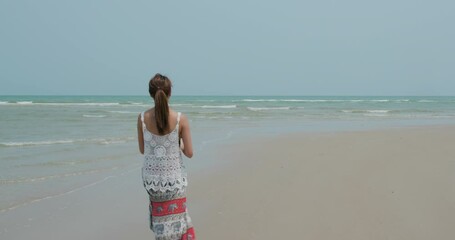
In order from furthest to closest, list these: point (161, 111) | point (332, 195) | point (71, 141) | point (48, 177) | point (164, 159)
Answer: point (71, 141) → point (48, 177) → point (332, 195) → point (164, 159) → point (161, 111)

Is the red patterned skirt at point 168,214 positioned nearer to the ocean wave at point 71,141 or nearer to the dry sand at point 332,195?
the dry sand at point 332,195

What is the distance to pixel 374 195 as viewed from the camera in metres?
5.32

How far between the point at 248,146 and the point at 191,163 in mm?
2726

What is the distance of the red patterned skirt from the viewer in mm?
2809

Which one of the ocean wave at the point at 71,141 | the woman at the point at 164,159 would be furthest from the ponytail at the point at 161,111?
the ocean wave at the point at 71,141

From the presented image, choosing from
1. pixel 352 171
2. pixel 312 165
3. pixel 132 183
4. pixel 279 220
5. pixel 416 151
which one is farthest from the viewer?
pixel 416 151

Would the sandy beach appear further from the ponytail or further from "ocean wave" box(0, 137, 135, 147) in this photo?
"ocean wave" box(0, 137, 135, 147)

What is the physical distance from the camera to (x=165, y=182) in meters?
2.77

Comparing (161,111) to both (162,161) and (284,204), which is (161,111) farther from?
(284,204)

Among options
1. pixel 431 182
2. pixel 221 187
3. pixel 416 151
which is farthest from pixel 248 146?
pixel 431 182

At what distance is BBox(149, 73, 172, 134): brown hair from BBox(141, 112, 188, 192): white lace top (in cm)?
8

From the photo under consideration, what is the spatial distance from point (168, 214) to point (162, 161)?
14.6 inches

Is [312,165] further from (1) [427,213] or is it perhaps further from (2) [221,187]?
(1) [427,213]

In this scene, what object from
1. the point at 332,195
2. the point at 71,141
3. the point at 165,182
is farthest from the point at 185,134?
the point at 71,141
